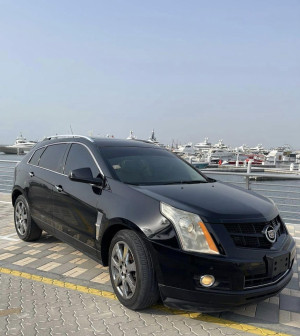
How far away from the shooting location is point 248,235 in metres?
2.93

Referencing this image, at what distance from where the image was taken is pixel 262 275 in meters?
2.89

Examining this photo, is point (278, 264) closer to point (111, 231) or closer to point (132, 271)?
point (132, 271)

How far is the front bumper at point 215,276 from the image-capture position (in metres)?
2.78

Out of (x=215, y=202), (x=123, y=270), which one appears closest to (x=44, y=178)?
(x=123, y=270)

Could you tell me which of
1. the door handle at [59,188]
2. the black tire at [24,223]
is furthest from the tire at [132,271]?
the black tire at [24,223]

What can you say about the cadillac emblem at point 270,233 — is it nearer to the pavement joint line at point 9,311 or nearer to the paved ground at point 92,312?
the paved ground at point 92,312

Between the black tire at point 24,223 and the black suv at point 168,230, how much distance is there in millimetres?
1117

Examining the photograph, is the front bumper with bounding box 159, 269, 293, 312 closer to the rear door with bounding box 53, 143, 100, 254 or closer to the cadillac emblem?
the cadillac emblem

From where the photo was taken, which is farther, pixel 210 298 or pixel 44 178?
pixel 44 178

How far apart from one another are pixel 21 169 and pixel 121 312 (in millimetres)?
3394

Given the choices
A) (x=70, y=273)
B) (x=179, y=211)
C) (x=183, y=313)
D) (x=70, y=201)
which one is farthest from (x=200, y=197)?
(x=70, y=273)

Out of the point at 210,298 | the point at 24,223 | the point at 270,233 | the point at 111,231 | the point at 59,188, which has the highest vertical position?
the point at 59,188

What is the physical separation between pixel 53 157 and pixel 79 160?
0.81 metres

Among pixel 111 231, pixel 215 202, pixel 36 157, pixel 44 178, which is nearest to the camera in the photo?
pixel 215 202
